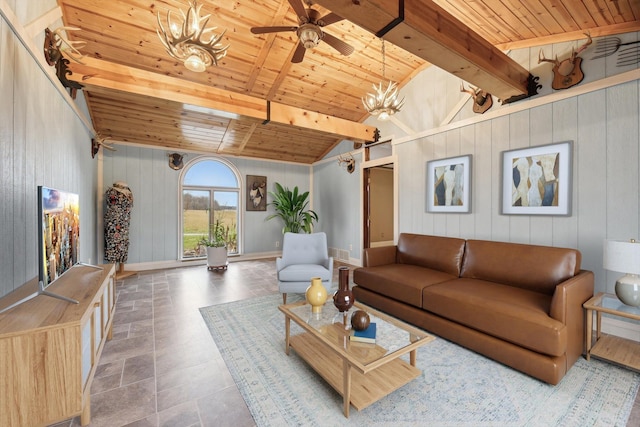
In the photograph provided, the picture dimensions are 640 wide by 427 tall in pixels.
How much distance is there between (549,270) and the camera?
2371 mm

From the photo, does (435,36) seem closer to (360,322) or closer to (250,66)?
(360,322)

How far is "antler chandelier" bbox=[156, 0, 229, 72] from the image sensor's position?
1.92 meters

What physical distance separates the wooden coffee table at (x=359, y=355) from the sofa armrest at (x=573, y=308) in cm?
96

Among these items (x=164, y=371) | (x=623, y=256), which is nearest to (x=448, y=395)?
(x=623, y=256)

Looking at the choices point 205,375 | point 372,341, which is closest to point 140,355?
point 205,375

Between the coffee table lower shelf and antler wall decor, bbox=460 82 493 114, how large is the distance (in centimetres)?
329

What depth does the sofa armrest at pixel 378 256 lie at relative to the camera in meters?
3.47

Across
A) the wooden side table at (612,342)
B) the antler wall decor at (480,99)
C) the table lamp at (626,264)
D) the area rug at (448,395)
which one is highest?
the antler wall decor at (480,99)

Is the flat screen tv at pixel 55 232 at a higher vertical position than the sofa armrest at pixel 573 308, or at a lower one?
higher

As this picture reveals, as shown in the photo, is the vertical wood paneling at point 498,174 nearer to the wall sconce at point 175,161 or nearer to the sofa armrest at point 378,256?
the sofa armrest at point 378,256

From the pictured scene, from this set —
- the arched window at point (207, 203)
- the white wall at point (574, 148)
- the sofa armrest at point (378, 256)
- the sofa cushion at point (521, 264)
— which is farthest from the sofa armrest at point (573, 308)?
the arched window at point (207, 203)

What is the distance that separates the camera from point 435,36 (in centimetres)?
199

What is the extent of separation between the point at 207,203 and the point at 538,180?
597 centimetres

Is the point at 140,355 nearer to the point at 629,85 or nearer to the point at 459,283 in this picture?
the point at 459,283
